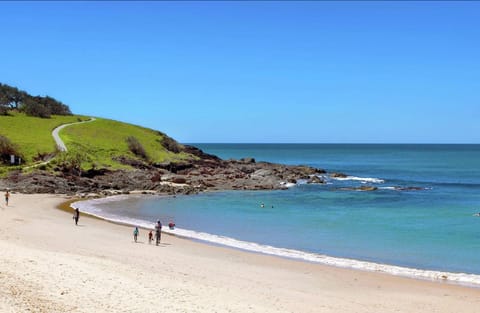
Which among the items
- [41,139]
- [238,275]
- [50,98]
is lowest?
[238,275]

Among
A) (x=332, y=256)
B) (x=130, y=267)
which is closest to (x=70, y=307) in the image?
(x=130, y=267)

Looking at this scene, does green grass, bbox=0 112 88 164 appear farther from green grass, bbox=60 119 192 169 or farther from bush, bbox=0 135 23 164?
green grass, bbox=60 119 192 169

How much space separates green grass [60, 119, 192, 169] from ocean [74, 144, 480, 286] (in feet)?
54.8

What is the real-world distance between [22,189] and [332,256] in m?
39.0

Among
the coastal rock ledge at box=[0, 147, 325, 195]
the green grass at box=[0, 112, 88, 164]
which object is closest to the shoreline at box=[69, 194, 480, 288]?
the coastal rock ledge at box=[0, 147, 325, 195]

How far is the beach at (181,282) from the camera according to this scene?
691 inches

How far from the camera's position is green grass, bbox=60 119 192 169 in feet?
Result: 232

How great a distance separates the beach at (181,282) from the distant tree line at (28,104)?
66.4 metres

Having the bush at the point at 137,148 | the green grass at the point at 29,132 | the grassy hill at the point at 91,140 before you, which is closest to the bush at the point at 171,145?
the grassy hill at the point at 91,140

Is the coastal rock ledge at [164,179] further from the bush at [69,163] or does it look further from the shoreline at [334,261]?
the shoreline at [334,261]

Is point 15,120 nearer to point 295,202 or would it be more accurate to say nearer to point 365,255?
point 295,202

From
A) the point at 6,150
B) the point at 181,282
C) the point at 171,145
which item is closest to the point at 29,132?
the point at 6,150

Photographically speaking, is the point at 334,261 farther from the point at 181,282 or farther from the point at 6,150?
the point at 6,150

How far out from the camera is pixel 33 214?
41094 mm
